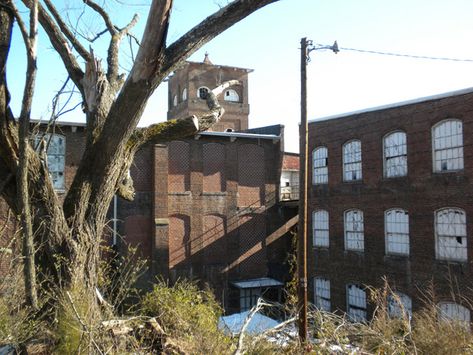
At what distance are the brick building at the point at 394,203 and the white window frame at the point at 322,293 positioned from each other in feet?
0.15

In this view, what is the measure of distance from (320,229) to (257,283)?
4.80 metres

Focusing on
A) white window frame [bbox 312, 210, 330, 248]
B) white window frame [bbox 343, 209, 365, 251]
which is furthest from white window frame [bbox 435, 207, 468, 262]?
white window frame [bbox 312, 210, 330, 248]

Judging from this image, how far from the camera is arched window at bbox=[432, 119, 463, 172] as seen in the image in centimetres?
1684

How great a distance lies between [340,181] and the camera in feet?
70.7

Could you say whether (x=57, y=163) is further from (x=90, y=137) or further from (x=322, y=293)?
(x=90, y=137)

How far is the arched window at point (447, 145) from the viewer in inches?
663

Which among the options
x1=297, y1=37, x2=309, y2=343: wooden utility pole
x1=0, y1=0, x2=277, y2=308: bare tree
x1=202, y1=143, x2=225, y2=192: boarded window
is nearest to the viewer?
x1=0, y1=0, x2=277, y2=308: bare tree

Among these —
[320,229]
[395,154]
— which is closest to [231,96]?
[320,229]

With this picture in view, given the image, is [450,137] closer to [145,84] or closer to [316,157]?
[316,157]

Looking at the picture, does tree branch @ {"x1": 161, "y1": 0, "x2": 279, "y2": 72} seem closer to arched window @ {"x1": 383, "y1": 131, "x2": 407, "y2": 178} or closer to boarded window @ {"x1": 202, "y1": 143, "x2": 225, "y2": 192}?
arched window @ {"x1": 383, "y1": 131, "x2": 407, "y2": 178}

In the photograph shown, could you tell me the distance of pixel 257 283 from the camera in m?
25.1

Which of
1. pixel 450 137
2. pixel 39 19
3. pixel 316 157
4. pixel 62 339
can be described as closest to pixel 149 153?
pixel 316 157

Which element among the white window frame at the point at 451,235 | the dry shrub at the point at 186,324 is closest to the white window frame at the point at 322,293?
the white window frame at the point at 451,235

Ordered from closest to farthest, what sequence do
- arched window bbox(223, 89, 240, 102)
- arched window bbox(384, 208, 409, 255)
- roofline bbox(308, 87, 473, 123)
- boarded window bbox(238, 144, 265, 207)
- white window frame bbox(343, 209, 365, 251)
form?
roofline bbox(308, 87, 473, 123)
arched window bbox(384, 208, 409, 255)
white window frame bbox(343, 209, 365, 251)
boarded window bbox(238, 144, 265, 207)
arched window bbox(223, 89, 240, 102)
